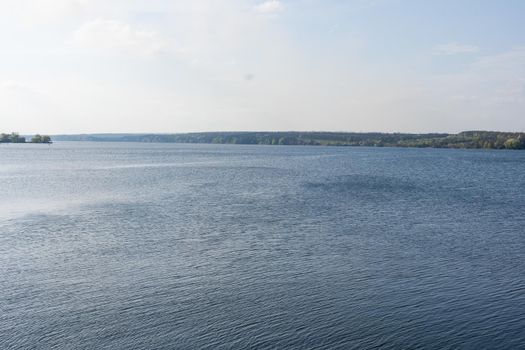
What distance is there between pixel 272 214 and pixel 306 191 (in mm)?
16810

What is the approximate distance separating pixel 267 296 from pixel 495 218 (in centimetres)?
2590

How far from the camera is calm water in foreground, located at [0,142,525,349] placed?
17.8 metres

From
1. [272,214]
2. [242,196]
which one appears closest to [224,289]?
[272,214]

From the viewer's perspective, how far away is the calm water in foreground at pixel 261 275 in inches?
700

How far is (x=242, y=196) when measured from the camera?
5212cm

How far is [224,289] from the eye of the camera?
2198 cm

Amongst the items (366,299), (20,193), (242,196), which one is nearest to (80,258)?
(366,299)

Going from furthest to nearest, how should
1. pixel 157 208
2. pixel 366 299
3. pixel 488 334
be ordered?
pixel 157 208 < pixel 366 299 < pixel 488 334

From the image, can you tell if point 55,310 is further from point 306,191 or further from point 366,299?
point 306,191

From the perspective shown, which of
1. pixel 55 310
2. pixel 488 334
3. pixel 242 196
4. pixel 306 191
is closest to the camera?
pixel 488 334

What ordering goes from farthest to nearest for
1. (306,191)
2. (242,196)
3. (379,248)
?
1. (306,191)
2. (242,196)
3. (379,248)

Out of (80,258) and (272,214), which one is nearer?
(80,258)

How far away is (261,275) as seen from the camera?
78.5ft

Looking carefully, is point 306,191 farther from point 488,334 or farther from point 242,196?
point 488,334
